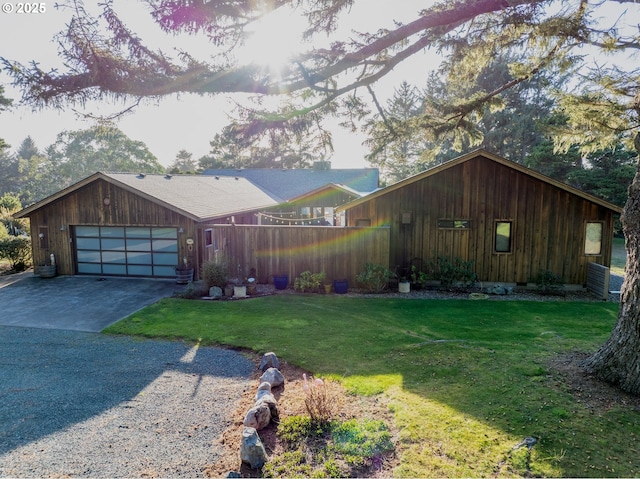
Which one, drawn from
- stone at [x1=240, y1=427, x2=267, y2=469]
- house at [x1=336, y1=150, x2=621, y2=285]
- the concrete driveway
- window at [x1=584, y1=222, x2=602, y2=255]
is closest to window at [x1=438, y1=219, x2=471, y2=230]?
house at [x1=336, y1=150, x2=621, y2=285]

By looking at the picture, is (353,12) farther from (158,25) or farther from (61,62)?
(61,62)

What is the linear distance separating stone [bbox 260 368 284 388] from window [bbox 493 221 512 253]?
9.69 meters

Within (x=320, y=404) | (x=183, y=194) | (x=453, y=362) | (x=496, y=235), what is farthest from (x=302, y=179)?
(x=320, y=404)

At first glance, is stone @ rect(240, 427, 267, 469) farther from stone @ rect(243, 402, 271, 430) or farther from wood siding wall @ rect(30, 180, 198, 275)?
wood siding wall @ rect(30, 180, 198, 275)

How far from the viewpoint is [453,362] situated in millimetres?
6320

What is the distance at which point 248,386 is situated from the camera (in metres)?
6.07

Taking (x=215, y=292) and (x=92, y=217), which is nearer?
(x=215, y=292)

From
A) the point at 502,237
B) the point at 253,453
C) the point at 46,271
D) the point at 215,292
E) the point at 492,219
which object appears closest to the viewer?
the point at 253,453

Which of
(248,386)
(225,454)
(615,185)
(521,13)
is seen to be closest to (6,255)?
(248,386)

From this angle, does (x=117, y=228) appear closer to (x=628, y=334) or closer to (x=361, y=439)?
(x=361, y=439)

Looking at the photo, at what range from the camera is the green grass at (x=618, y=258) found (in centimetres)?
1771

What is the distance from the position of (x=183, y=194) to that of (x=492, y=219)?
11.6 m

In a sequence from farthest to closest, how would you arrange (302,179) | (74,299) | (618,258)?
1. (302,179)
2. (618,258)
3. (74,299)

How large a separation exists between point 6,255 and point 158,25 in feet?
48.2
